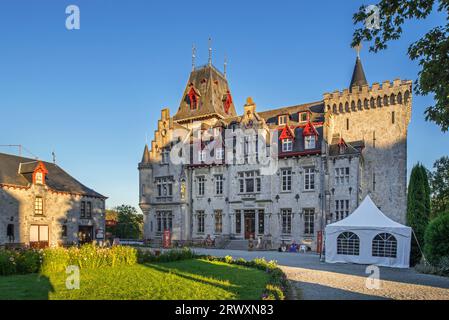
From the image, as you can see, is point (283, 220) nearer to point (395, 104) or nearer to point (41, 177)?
point (395, 104)

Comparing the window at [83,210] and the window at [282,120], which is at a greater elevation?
the window at [282,120]

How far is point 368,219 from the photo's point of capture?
20.7m

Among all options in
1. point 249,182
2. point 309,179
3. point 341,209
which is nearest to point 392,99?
point 309,179

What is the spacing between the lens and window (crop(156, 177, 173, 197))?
3878 centimetres

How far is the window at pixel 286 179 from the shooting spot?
33.1 m

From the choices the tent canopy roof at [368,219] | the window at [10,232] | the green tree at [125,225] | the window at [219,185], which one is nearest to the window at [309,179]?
the window at [219,185]

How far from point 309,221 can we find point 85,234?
23781 millimetres

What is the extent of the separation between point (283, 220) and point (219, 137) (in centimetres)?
1134

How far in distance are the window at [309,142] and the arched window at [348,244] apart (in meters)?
12.9

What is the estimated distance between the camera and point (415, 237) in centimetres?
1983

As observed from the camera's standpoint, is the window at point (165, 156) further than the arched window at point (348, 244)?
Yes

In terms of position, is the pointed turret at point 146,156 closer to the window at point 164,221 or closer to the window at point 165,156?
the window at point 165,156

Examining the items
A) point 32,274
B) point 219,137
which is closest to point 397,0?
point 32,274
